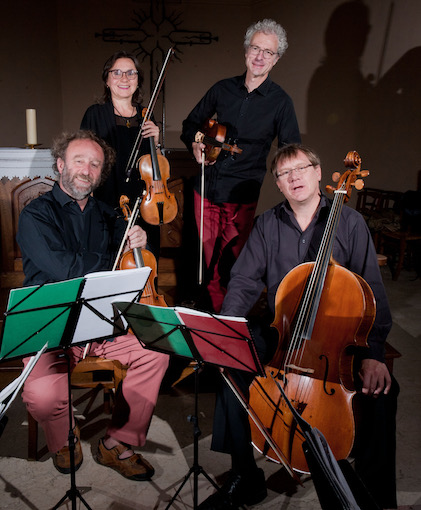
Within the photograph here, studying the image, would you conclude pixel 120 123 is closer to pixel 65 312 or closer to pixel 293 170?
pixel 293 170

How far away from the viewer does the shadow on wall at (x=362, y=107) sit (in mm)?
4863

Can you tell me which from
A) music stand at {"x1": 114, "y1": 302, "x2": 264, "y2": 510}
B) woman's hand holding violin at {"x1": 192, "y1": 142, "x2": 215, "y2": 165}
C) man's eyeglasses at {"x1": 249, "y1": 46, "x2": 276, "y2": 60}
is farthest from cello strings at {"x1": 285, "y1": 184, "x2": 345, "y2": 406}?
man's eyeglasses at {"x1": 249, "y1": 46, "x2": 276, "y2": 60}

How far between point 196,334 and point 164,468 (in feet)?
2.86

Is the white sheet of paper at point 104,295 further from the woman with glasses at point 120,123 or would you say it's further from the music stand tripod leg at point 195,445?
the woman with glasses at point 120,123

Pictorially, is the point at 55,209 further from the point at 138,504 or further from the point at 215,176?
the point at 138,504

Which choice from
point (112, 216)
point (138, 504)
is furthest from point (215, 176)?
point (138, 504)

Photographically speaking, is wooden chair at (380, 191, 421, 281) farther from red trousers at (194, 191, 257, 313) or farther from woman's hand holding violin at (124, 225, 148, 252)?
woman's hand holding violin at (124, 225, 148, 252)

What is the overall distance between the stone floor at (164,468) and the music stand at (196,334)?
0.49 m

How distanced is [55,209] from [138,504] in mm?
1226

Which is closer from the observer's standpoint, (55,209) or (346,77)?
(55,209)

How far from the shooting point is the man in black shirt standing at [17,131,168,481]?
1.88 meters

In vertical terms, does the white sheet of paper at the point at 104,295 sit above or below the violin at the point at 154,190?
below

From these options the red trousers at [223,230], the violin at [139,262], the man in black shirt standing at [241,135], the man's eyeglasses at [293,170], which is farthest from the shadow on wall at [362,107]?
the violin at [139,262]

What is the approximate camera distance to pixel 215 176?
107 inches
